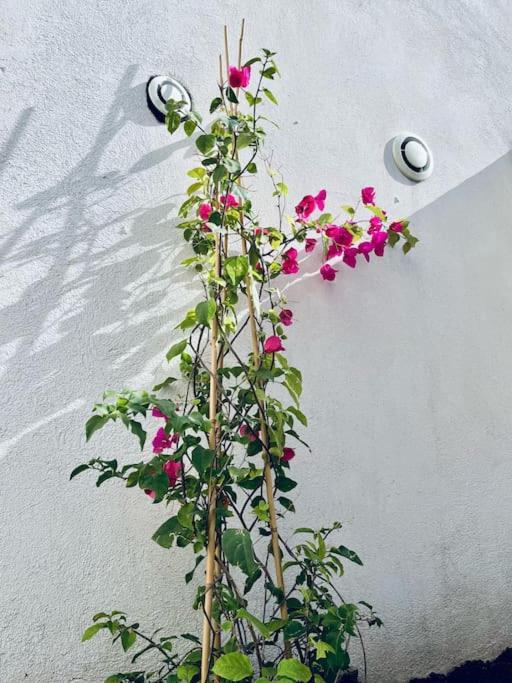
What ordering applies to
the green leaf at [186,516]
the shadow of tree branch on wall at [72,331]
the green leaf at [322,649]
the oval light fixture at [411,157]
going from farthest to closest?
the oval light fixture at [411,157], the shadow of tree branch on wall at [72,331], the green leaf at [186,516], the green leaf at [322,649]

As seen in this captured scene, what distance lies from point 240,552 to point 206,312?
0.55 meters

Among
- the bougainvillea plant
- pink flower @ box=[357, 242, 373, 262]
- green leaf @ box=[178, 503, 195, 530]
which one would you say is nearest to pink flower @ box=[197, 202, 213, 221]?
the bougainvillea plant

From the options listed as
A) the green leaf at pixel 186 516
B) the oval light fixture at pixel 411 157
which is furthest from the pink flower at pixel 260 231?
the oval light fixture at pixel 411 157

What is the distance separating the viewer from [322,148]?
2.59 meters

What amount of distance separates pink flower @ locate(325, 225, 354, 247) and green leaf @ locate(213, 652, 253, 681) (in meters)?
1.44

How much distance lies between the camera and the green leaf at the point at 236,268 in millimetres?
1657

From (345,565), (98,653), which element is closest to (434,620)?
(345,565)

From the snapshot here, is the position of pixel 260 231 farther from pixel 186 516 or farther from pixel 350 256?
pixel 186 516

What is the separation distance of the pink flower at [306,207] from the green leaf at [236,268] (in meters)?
0.65

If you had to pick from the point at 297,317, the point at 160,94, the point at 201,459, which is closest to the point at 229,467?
the point at 201,459

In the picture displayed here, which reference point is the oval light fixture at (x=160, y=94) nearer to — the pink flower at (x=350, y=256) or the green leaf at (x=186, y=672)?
the pink flower at (x=350, y=256)

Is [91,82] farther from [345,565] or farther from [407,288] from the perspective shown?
[345,565]

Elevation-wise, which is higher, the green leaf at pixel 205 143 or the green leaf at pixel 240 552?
the green leaf at pixel 205 143

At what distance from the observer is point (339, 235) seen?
7.58 feet
